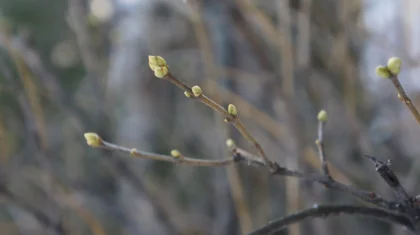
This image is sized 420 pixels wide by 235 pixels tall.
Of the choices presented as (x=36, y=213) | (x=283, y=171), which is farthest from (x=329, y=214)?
(x=36, y=213)

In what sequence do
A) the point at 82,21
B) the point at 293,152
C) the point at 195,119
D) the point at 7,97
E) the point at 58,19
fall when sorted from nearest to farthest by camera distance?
the point at 293,152
the point at 82,21
the point at 7,97
the point at 58,19
the point at 195,119

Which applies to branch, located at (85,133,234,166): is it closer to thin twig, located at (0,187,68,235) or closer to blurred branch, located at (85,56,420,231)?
blurred branch, located at (85,56,420,231)

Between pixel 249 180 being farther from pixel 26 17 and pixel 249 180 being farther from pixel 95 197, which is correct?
pixel 26 17

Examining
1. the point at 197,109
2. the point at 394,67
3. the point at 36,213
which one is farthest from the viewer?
the point at 197,109

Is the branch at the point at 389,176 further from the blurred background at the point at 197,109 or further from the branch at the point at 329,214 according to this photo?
the blurred background at the point at 197,109

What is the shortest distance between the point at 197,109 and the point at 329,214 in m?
0.83

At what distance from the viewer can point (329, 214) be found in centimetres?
27

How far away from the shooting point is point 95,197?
2.46 feet

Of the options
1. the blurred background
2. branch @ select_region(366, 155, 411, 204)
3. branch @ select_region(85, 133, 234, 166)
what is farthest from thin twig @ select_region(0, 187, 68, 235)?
→ branch @ select_region(366, 155, 411, 204)

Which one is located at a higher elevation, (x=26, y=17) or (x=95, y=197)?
(x=26, y=17)

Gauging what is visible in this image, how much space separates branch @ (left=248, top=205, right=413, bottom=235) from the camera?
0.25 metres

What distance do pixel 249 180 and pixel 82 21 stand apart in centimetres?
43

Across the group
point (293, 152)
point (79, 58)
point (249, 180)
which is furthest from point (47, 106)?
point (293, 152)

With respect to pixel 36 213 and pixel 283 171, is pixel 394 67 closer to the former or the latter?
pixel 283 171
